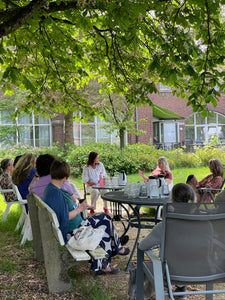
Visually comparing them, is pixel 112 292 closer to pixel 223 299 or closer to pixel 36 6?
pixel 223 299

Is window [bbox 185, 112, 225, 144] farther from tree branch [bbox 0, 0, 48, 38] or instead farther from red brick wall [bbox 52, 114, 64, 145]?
tree branch [bbox 0, 0, 48, 38]

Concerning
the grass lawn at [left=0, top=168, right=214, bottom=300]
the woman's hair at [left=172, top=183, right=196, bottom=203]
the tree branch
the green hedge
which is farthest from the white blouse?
the green hedge

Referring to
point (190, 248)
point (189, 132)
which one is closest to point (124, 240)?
point (190, 248)

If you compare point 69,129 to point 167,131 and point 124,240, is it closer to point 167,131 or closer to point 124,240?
point 167,131

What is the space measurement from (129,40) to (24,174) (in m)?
2.81

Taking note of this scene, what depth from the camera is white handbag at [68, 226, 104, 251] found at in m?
3.98

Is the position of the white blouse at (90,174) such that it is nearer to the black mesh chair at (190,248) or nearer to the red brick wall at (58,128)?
the black mesh chair at (190,248)

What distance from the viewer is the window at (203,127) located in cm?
3212

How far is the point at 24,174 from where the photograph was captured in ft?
21.7

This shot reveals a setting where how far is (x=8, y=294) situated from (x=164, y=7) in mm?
4103

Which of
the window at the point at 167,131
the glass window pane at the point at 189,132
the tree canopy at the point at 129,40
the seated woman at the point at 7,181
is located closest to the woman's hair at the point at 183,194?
the tree canopy at the point at 129,40

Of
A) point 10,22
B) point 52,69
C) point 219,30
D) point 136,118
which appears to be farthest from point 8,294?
point 136,118

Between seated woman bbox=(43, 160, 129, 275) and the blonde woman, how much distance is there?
2147mm

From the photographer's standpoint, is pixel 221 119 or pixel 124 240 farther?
pixel 221 119
